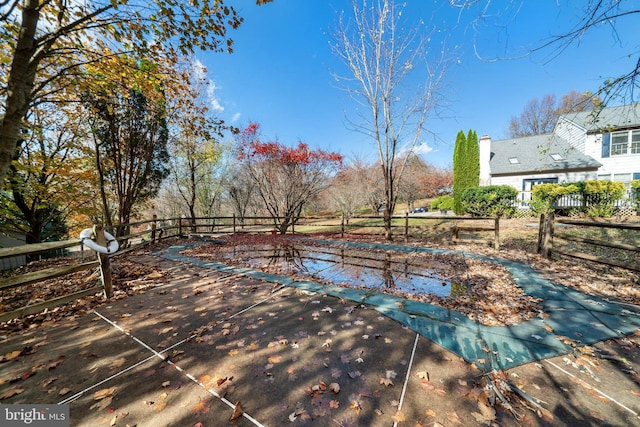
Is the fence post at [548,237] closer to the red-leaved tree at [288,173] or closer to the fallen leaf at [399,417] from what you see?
the fallen leaf at [399,417]

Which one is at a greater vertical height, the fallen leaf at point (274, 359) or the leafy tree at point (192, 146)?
the leafy tree at point (192, 146)

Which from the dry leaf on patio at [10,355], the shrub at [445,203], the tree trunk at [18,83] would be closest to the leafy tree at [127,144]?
the tree trunk at [18,83]

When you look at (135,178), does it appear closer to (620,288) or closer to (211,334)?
(211,334)

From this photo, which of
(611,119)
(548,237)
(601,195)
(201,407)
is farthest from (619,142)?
(201,407)

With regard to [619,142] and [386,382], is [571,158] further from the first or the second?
[386,382]

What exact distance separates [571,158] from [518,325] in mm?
20230

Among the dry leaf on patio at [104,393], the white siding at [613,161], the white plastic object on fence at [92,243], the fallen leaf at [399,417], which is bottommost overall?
the fallen leaf at [399,417]

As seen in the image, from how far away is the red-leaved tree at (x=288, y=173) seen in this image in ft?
38.0

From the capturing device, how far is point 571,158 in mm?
15609

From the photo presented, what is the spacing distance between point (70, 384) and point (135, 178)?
410 inches

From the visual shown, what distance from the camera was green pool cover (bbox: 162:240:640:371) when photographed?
2.31 metres

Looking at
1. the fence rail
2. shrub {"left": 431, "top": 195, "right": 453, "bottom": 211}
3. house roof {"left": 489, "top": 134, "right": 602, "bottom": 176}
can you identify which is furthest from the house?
the fence rail

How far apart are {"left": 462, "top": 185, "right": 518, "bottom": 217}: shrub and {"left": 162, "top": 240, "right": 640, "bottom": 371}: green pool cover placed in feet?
38.3

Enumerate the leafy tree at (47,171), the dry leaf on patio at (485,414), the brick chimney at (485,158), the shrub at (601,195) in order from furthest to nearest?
1. the brick chimney at (485,158)
2. the shrub at (601,195)
3. the leafy tree at (47,171)
4. the dry leaf on patio at (485,414)
